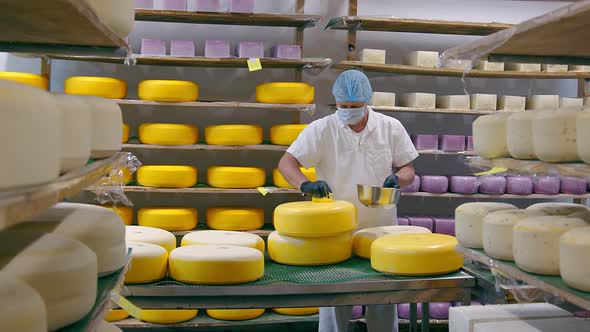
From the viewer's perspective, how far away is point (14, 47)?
172cm

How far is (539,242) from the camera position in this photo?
162cm

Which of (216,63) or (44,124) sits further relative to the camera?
(216,63)

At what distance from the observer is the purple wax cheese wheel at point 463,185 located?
4227 millimetres

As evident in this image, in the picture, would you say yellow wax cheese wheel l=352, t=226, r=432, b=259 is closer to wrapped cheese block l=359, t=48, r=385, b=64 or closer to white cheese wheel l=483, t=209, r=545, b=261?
white cheese wheel l=483, t=209, r=545, b=261

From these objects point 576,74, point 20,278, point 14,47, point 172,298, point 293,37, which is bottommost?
point 172,298

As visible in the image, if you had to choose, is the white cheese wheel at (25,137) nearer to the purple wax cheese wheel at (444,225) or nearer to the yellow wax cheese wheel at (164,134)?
the yellow wax cheese wheel at (164,134)

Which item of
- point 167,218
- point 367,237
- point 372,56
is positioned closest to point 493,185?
point 372,56

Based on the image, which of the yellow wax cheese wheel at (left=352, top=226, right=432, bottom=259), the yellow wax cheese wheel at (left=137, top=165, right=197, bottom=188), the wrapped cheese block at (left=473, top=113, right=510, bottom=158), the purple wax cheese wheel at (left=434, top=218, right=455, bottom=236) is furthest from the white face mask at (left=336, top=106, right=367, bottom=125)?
the purple wax cheese wheel at (left=434, top=218, right=455, bottom=236)

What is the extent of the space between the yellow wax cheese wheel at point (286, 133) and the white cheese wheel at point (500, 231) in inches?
85.6

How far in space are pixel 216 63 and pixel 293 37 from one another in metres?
0.68

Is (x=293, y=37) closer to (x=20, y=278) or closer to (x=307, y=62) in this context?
(x=307, y=62)

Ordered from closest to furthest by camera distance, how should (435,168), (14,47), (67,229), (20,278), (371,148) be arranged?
1. (20,278)
2. (67,229)
3. (14,47)
4. (371,148)
5. (435,168)

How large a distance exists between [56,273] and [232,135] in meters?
2.81

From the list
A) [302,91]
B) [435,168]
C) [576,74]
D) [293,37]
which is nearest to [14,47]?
[302,91]
